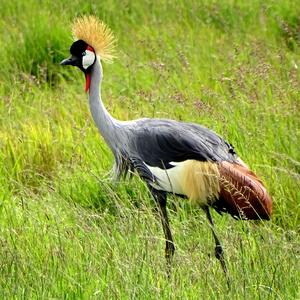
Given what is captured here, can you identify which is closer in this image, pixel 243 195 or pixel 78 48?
pixel 243 195

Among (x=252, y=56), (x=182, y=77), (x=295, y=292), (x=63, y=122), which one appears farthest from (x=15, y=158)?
(x=295, y=292)

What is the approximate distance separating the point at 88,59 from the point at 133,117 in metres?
0.99

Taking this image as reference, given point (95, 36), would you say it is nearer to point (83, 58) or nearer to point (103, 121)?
point (83, 58)

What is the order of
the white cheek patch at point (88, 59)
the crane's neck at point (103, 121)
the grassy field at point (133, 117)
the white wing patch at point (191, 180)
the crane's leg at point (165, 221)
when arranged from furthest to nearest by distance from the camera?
the white cheek patch at point (88, 59)
the crane's neck at point (103, 121)
the white wing patch at point (191, 180)
the crane's leg at point (165, 221)
the grassy field at point (133, 117)

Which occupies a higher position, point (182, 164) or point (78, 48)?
point (78, 48)

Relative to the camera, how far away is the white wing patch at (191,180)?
4254 millimetres

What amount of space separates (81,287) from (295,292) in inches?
27.8

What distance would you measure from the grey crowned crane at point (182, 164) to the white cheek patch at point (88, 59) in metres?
0.03

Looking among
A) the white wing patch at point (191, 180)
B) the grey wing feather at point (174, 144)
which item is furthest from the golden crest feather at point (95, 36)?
the white wing patch at point (191, 180)

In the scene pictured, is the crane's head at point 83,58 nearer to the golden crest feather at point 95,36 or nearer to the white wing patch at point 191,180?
the golden crest feather at point 95,36

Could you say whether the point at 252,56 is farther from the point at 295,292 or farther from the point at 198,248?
the point at 295,292

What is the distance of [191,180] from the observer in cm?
429

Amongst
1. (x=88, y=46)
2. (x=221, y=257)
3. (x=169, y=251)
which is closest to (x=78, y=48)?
(x=88, y=46)

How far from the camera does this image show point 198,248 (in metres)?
4.07
